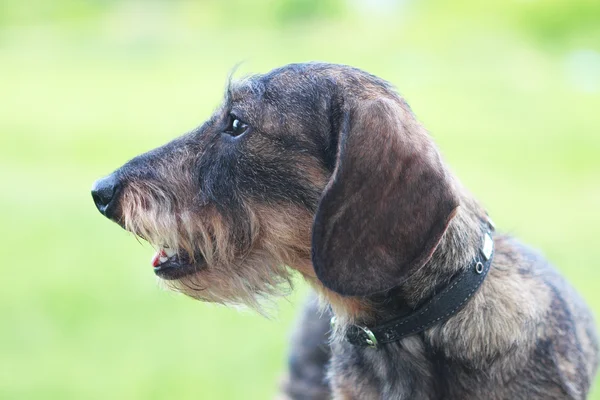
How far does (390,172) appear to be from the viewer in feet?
11.3

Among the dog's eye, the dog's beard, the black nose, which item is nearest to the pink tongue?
the dog's beard

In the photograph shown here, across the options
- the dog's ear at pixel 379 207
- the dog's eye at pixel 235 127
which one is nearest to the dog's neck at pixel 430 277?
the dog's ear at pixel 379 207

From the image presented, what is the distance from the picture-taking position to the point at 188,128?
46.0 ft

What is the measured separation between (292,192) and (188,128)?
10380mm

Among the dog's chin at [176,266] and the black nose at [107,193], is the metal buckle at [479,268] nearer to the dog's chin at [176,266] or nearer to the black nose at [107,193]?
the dog's chin at [176,266]

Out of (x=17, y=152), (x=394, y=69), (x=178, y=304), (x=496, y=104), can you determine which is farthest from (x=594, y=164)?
(x=17, y=152)

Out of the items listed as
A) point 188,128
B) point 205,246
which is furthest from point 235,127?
point 188,128

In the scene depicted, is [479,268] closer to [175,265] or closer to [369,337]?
[369,337]

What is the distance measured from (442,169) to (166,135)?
10731mm

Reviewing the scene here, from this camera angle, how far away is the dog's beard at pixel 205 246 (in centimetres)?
396

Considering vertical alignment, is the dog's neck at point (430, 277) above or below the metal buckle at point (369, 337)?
above

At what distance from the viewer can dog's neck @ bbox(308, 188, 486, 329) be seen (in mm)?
3689

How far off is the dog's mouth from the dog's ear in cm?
82

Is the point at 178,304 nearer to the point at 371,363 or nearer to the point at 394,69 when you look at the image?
the point at 371,363
